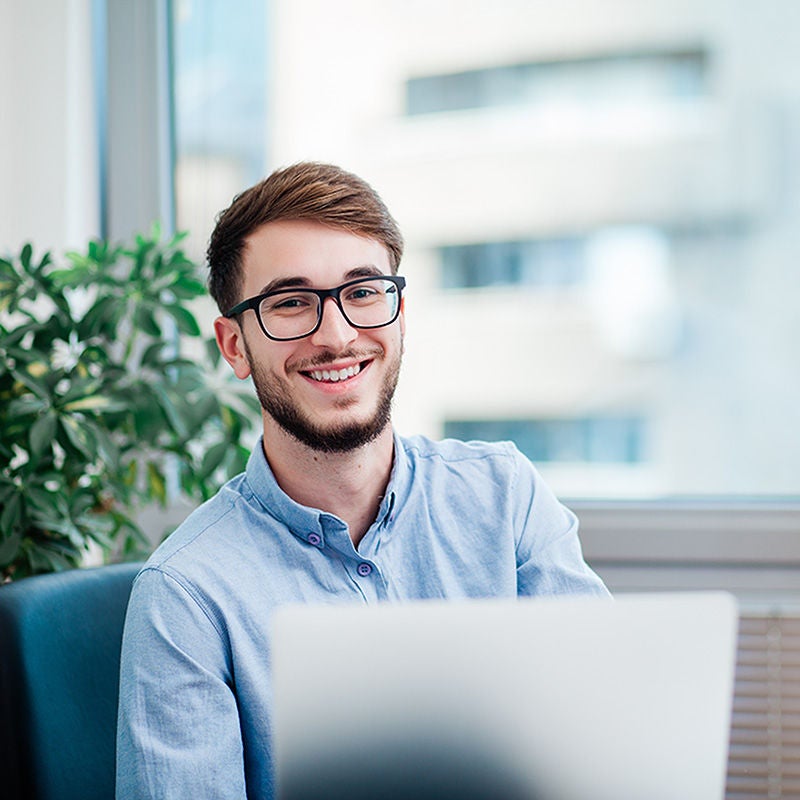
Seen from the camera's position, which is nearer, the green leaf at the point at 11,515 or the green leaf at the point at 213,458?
the green leaf at the point at 11,515

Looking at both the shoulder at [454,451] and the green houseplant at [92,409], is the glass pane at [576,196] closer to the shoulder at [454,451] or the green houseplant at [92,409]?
the green houseplant at [92,409]

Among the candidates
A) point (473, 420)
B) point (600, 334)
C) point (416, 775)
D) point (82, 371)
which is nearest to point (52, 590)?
point (82, 371)

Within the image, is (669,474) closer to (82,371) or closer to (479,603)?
(82,371)

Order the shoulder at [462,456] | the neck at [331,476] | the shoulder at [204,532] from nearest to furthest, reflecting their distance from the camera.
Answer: the shoulder at [204,532], the neck at [331,476], the shoulder at [462,456]

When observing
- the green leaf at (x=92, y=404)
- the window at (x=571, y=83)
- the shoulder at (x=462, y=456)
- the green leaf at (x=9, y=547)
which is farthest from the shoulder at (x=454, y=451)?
the window at (x=571, y=83)

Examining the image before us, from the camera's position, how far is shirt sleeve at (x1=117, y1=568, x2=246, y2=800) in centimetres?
104

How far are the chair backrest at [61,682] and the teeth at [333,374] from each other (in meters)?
0.43

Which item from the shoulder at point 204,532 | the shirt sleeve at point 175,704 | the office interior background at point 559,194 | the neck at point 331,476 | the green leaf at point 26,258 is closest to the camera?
the shirt sleeve at point 175,704

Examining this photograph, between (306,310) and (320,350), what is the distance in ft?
0.18

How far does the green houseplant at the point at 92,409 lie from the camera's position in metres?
1.68

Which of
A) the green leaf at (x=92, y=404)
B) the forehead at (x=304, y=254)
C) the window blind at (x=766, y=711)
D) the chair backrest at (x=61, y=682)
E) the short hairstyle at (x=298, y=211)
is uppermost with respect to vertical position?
the short hairstyle at (x=298, y=211)

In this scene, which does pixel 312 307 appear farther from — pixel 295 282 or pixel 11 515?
pixel 11 515

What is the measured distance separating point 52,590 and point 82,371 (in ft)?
1.93

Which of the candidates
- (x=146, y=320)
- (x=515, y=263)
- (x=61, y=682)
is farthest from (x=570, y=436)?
(x=61, y=682)
